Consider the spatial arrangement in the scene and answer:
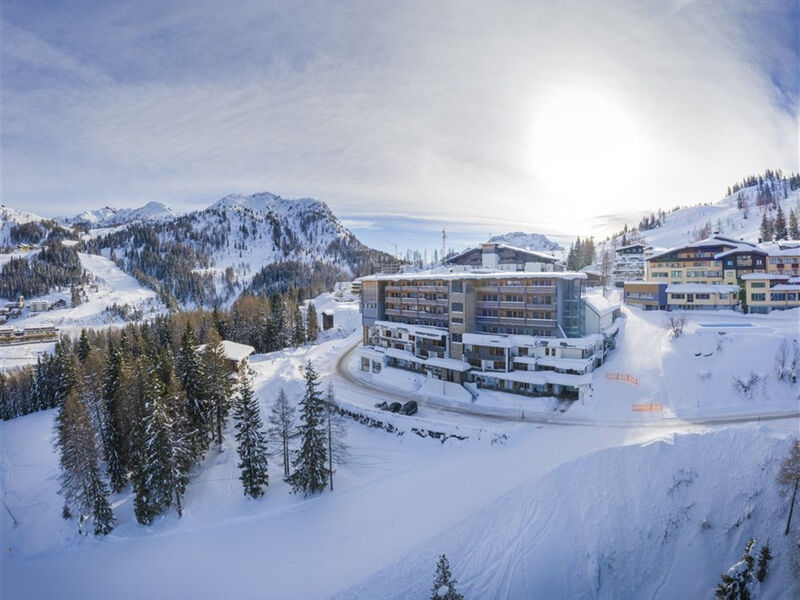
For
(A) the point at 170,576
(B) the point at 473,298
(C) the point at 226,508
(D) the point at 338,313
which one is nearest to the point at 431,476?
(C) the point at 226,508

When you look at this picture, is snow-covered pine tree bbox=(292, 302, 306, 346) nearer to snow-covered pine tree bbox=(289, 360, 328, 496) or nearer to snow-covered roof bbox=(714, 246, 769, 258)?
snow-covered pine tree bbox=(289, 360, 328, 496)

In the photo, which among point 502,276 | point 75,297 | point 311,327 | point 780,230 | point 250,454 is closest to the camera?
point 250,454

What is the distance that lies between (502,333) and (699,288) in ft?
129

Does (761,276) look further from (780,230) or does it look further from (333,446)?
(780,230)

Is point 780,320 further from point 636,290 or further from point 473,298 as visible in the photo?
point 473,298

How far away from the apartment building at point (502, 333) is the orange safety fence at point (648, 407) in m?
5.65

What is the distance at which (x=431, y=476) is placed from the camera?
36281 millimetres

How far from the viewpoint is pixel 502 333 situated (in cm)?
5403

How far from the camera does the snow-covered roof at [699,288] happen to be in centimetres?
6488

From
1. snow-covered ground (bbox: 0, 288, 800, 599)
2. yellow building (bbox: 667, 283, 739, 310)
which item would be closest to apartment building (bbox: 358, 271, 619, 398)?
snow-covered ground (bbox: 0, 288, 800, 599)

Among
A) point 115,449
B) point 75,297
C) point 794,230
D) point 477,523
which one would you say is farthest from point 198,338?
point 794,230

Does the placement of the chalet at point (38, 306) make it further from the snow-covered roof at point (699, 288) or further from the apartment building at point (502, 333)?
the snow-covered roof at point (699, 288)

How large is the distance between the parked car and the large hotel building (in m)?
8.40

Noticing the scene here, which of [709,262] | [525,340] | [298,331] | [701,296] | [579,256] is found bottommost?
[298,331]
